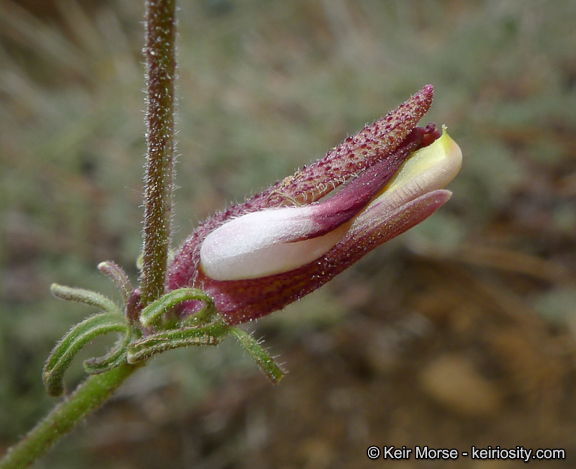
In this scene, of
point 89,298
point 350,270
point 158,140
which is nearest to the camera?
point 158,140

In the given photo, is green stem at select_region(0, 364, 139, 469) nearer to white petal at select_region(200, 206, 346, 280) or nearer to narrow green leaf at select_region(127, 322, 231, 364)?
narrow green leaf at select_region(127, 322, 231, 364)

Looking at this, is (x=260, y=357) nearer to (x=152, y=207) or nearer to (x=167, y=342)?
(x=167, y=342)

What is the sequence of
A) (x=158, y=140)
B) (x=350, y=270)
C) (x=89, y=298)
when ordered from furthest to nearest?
(x=350, y=270), (x=89, y=298), (x=158, y=140)

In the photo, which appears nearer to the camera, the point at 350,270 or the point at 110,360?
the point at 110,360

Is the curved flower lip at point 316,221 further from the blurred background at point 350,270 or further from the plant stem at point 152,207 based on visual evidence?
the blurred background at point 350,270

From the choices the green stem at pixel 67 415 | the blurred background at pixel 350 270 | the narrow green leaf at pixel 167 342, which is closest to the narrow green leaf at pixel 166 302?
the narrow green leaf at pixel 167 342

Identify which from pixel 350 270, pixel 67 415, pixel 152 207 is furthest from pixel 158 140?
pixel 350 270

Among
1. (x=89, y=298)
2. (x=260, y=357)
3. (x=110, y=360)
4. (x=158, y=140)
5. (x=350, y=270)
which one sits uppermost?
(x=158, y=140)
